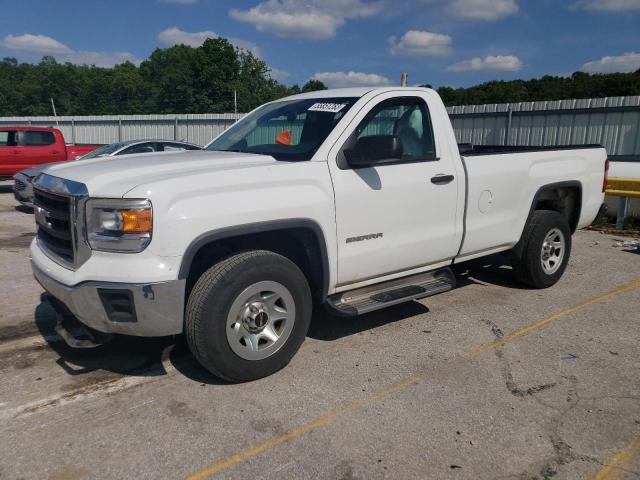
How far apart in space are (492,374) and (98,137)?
26620 mm

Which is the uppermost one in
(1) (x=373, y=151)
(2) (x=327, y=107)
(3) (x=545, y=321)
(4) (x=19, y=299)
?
(2) (x=327, y=107)

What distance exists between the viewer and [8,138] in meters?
15.1

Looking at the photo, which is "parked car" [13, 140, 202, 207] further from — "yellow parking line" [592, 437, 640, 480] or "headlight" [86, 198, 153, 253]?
"yellow parking line" [592, 437, 640, 480]

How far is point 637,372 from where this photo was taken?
12.6ft

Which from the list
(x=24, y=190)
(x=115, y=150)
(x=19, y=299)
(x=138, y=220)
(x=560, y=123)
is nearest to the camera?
(x=138, y=220)

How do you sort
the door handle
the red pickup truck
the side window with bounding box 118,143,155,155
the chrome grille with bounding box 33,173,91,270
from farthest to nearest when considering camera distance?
the red pickup truck, the side window with bounding box 118,143,155,155, the door handle, the chrome grille with bounding box 33,173,91,270

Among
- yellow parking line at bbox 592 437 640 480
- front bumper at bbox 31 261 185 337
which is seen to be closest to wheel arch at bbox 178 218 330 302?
front bumper at bbox 31 261 185 337

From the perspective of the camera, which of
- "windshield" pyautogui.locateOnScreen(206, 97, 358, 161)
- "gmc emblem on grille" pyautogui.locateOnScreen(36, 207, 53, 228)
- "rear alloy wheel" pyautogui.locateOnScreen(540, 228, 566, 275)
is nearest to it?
"gmc emblem on grille" pyautogui.locateOnScreen(36, 207, 53, 228)

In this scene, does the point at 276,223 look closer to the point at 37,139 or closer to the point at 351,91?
the point at 351,91

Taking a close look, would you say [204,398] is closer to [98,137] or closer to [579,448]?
[579,448]

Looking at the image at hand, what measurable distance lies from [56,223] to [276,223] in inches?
56.9

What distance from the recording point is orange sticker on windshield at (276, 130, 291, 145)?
426 cm

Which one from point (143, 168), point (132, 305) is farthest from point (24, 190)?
point (132, 305)

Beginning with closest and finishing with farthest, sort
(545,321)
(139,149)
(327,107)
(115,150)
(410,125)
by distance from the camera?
1. (327,107)
2. (410,125)
3. (545,321)
4. (115,150)
5. (139,149)
